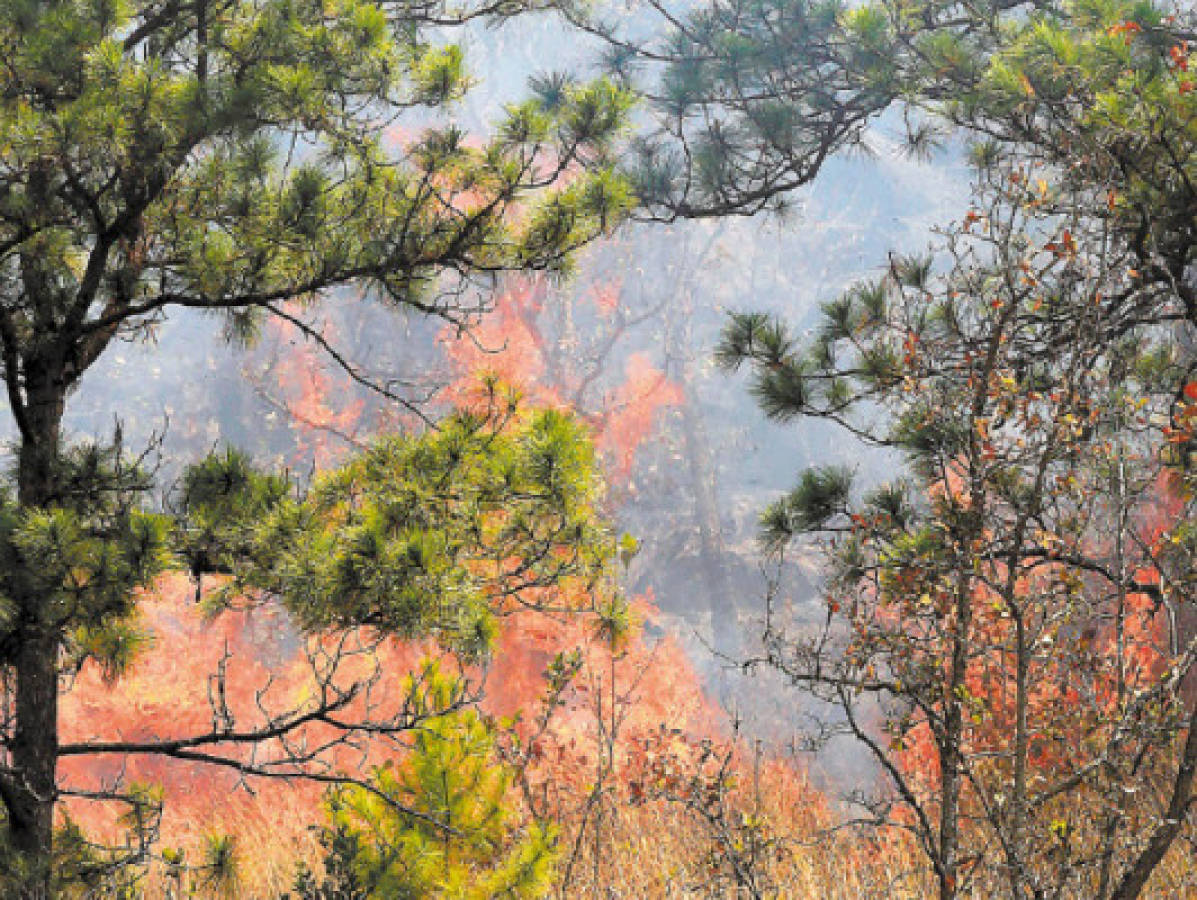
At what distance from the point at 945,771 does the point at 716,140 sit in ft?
8.41

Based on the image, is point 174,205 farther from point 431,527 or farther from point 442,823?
point 442,823

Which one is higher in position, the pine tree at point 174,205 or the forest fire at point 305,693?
the forest fire at point 305,693

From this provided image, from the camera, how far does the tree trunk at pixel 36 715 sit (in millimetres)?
2156

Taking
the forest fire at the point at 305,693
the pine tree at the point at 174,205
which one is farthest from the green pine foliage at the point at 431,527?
the forest fire at the point at 305,693

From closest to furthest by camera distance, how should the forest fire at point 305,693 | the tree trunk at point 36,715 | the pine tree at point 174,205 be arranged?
1. the pine tree at point 174,205
2. the tree trunk at point 36,715
3. the forest fire at point 305,693

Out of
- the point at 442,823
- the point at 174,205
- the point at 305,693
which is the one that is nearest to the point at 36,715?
the point at 442,823

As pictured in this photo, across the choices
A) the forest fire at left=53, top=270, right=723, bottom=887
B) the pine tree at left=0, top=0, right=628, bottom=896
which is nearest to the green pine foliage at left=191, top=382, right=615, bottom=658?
the pine tree at left=0, top=0, right=628, bottom=896

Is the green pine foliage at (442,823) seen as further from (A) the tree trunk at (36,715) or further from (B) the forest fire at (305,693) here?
(B) the forest fire at (305,693)

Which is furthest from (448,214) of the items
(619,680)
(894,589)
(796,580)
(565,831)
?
(796,580)

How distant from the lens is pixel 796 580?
15023 millimetres

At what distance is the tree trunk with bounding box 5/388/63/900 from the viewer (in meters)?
2.16

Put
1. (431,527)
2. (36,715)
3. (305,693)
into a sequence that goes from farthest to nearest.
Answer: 1. (305,693)
2. (36,715)
3. (431,527)

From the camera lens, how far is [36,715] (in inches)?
88.6

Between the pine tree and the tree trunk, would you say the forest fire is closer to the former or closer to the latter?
the tree trunk
